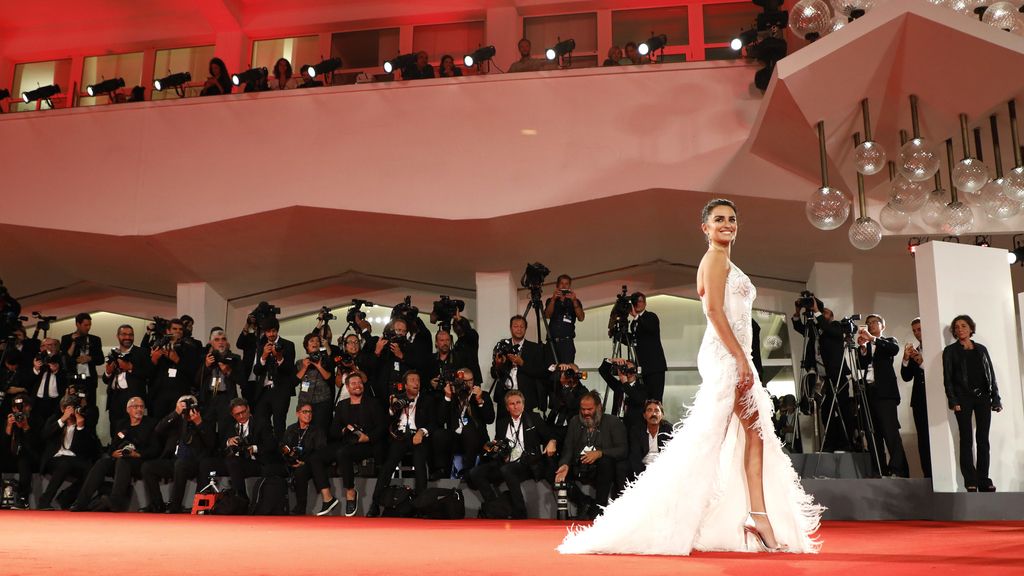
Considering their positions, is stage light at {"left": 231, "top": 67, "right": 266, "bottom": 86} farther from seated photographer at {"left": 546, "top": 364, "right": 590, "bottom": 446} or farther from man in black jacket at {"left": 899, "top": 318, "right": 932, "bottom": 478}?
man in black jacket at {"left": 899, "top": 318, "right": 932, "bottom": 478}

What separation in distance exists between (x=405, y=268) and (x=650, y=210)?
9.89 ft

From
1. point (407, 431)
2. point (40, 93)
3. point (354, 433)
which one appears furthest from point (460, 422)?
point (40, 93)

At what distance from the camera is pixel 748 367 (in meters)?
3.39

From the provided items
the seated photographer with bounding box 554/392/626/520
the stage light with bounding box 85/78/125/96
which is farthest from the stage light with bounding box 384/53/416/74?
the seated photographer with bounding box 554/392/626/520

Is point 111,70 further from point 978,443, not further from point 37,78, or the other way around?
point 978,443

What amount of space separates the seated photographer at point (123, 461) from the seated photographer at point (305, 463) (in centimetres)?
135

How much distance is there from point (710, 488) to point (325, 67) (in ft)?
26.1

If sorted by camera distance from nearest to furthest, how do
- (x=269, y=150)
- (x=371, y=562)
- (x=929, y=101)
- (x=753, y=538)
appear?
1. (x=371, y=562)
2. (x=753, y=538)
3. (x=929, y=101)
4. (x=269, y=150)

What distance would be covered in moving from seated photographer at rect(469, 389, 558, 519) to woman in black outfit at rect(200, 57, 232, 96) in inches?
197

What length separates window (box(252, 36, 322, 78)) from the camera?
37.6 ft

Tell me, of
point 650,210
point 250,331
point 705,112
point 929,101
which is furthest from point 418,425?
point 929,101

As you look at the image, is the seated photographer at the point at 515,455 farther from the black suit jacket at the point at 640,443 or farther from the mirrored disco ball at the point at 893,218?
the mirrored disco ball at the point at 893,218

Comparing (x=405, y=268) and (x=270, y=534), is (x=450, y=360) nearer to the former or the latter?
(x=405, y=268)

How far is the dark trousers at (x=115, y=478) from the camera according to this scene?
8.02 meters
